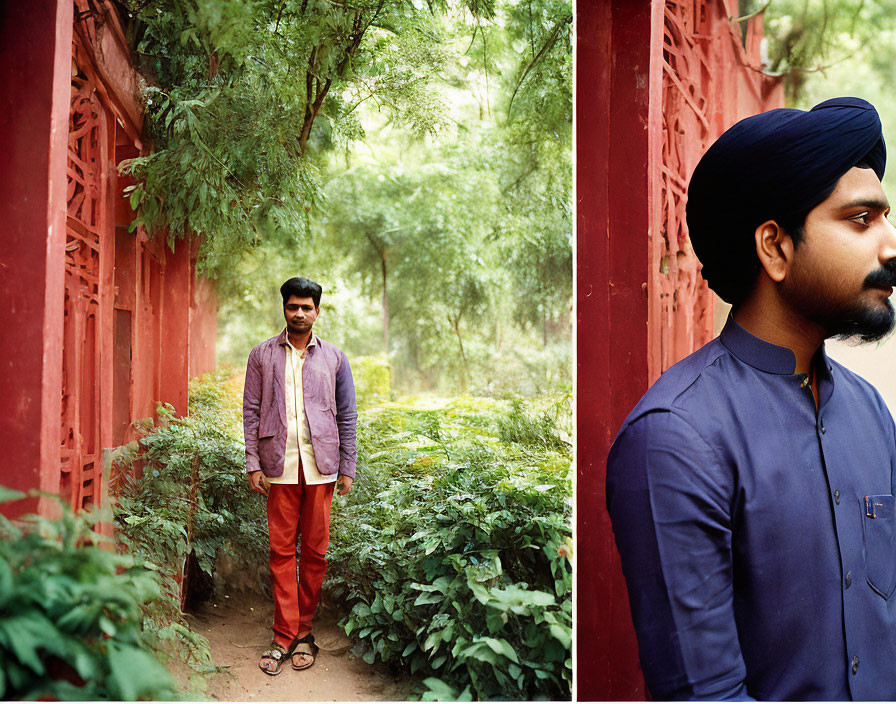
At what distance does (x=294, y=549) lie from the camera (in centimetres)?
289

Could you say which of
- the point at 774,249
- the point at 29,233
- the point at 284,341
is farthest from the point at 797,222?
the point at 284,341

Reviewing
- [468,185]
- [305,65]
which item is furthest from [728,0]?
[468,185]

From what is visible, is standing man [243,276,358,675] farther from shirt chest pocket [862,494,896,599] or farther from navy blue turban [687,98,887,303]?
shirt chest pocket [862,494,896,599]

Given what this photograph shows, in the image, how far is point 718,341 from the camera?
1.40 meters

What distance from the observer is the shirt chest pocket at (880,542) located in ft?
4.22

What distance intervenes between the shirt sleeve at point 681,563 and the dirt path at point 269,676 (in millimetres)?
1343

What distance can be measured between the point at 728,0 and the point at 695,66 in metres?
0.72

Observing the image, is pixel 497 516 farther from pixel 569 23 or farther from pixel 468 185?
pixel 468 185

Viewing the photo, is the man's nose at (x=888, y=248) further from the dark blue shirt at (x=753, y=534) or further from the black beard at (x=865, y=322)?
the dark blue shirt at (x=753, y=534)

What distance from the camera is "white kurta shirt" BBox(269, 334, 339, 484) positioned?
116 inches

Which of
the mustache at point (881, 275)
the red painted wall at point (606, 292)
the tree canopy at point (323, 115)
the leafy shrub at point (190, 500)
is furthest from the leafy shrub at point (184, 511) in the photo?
the mustache at point (881, 275)

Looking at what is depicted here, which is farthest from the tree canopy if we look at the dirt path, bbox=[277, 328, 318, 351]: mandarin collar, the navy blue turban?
the navy blue turban

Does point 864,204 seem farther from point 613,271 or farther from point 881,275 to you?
point 613,271

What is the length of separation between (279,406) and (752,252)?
2.20 m
